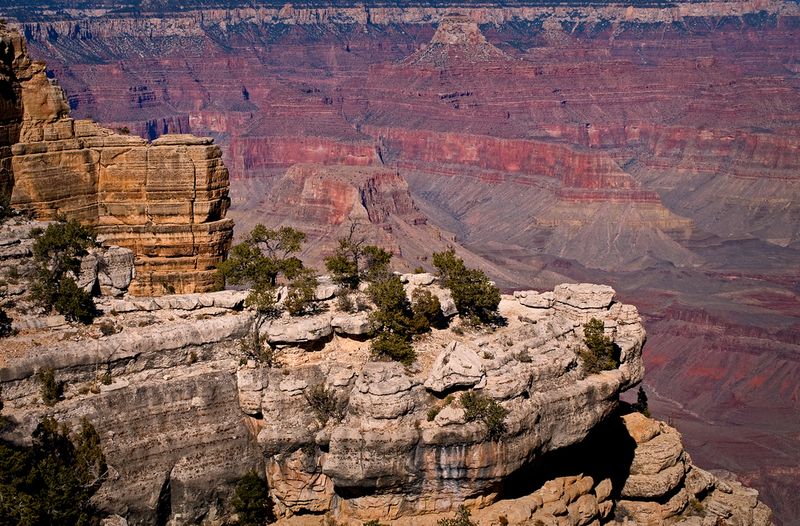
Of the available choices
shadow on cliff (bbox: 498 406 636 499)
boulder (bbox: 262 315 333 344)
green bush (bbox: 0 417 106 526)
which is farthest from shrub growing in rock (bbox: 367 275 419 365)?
green bush (bbox: 0 417 106 526)

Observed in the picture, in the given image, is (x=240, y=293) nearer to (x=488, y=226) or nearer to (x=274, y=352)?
(x=274, y=352)

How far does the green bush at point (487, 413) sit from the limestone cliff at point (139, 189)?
1177 cm

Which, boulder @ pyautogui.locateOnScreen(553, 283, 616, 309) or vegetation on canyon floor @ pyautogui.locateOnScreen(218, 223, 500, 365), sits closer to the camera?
vegetation on canyon floor @ pyautogui.locateOnScreen(218, 223, 500, 365)

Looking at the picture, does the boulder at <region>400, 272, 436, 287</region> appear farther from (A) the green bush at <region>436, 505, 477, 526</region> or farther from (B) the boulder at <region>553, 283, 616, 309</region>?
(A) the green bush at <region>436, 505, 477, 526</region>

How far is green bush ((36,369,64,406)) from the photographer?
3162cm

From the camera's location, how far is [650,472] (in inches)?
1638

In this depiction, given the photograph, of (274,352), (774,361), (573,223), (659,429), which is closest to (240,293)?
(274,352)

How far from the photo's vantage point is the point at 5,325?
33406mm

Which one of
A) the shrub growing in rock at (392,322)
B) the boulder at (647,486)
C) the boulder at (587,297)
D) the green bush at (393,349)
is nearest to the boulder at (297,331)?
the shrub growing in rock at (392,322)

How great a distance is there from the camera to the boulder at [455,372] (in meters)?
33.6

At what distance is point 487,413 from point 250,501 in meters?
6.98

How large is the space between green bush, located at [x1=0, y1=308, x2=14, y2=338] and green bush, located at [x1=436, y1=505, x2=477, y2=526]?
12.7m

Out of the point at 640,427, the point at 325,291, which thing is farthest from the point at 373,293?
the point at 640,427

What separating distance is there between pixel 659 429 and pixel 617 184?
12494cm
